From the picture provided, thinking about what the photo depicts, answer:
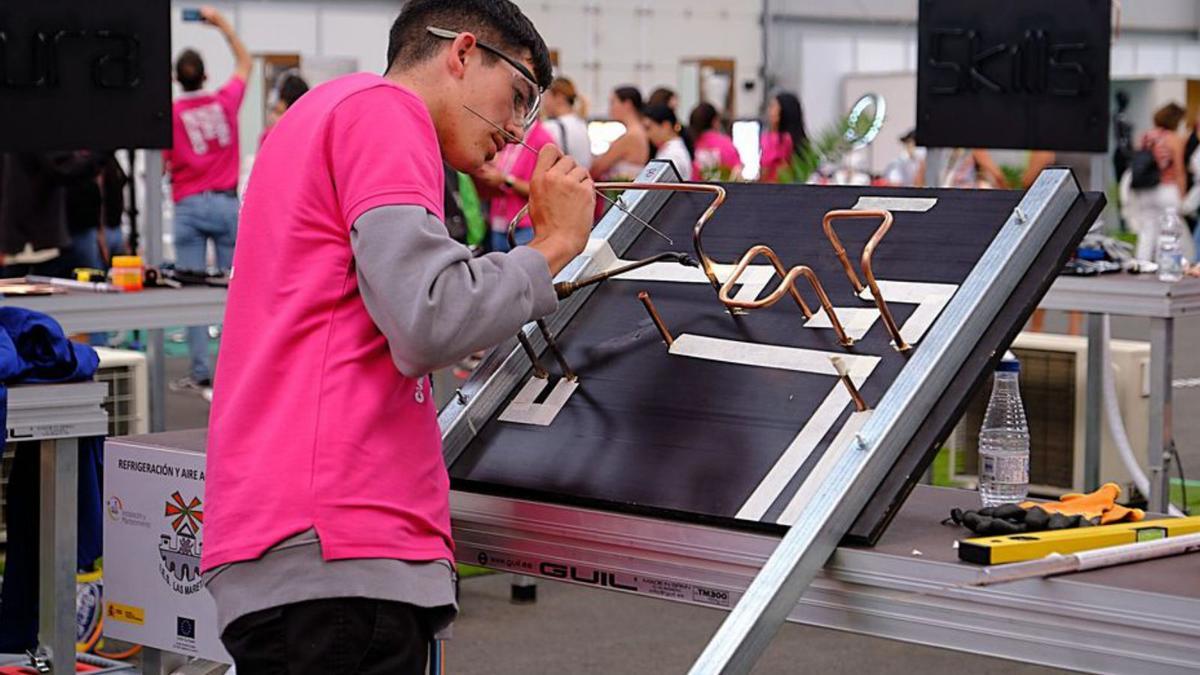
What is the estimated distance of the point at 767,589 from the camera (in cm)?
196

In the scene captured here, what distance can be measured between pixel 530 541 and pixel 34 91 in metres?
3.45

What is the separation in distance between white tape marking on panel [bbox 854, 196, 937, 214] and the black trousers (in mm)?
956

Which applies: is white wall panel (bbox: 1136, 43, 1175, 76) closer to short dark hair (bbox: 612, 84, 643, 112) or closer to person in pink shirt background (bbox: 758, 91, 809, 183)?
person in pink shirt background (bbox: 758, 91, 809, 183)

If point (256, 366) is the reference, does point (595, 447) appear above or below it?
below

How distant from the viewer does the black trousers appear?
6.28 ft

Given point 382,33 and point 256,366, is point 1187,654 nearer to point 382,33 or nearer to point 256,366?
point 256,366

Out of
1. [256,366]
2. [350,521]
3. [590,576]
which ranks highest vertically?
[256,366]

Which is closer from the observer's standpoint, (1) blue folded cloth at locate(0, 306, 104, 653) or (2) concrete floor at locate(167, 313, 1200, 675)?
(1) blue folded cloth at locate(0, 306, 104, 653)

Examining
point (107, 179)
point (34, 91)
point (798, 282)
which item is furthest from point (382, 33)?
point (798, 282)

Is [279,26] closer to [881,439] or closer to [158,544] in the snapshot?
[158,544]

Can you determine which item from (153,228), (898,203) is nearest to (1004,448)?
(898,203)

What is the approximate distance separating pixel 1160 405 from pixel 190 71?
186 inches

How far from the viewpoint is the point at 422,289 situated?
6.01ft

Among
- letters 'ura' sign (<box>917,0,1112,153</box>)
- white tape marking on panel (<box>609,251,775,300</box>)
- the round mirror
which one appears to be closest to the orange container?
letters 'ura' sign (<box>917,0,1112,153</box>)
